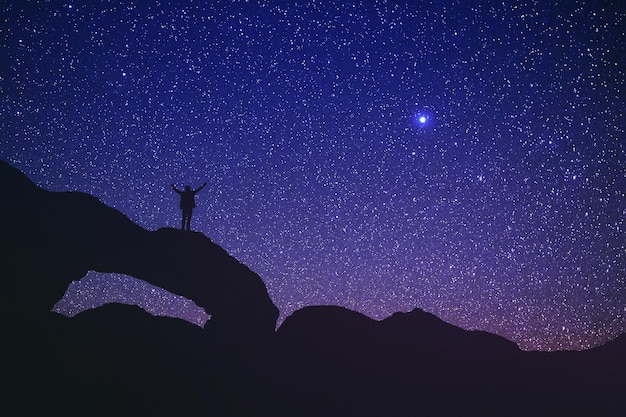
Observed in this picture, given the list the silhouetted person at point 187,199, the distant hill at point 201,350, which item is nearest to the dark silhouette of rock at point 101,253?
the distant hill at point 201,350

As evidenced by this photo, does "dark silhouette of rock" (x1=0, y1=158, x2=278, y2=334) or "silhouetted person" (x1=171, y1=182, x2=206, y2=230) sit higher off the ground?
"silhouetted person" (x1=171, y1=182, x2=206, y2=230)

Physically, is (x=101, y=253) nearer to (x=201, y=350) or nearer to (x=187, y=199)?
(x=187, y=199)

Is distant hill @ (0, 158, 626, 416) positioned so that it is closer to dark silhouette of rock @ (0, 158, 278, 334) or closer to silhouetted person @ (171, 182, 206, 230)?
dark silhouette of rock @ (0, 158, 278, 334)

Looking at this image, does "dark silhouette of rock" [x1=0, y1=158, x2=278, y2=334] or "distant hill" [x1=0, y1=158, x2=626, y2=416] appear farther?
"dark silhouette of rock" [x1=0, y1=158, x2=278, y2=334]

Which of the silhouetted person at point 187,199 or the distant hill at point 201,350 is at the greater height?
the silhouetted person at point 187,199

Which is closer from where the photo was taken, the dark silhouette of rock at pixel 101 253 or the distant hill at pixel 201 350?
the distant hill at pixel 201 350

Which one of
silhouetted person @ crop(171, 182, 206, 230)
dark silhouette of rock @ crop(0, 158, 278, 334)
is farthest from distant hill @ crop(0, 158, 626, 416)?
silhouetted person @ crop(171, 182, 206, 230)

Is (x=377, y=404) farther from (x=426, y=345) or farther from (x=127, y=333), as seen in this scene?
(x=127, y=333)

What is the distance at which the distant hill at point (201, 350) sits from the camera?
1809cm

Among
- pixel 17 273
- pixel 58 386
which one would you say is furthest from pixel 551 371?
pixel 17 273

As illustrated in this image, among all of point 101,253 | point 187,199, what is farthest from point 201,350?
point 187,199

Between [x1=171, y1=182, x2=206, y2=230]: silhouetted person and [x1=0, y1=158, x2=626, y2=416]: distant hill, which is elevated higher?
[x1=171, y1=182, x2=206, y2=230]: silhouetted person

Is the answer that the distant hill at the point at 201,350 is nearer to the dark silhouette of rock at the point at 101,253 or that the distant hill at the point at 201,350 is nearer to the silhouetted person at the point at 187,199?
the dark silhouette of rock at the point at 101,253

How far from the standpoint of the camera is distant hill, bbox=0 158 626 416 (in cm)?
1809
